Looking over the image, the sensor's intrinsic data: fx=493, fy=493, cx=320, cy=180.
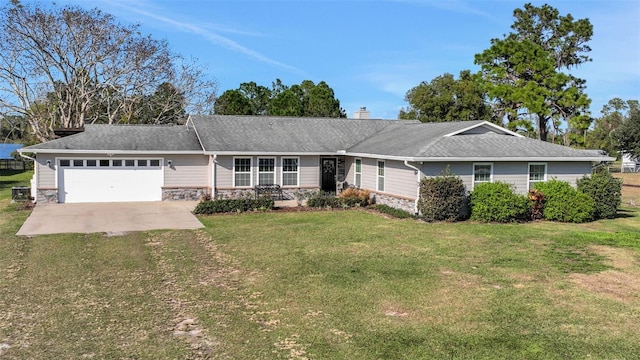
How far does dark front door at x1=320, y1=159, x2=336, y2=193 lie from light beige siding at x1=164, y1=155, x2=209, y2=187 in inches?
217

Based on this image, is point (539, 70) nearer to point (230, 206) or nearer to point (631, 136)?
point (631, 136)

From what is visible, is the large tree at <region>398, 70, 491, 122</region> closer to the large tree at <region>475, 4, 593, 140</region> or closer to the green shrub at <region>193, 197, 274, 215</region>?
the large tree at <region>475, 4, 593, 140</region>

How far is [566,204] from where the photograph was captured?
17.1 metres

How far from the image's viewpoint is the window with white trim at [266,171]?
2177 cm

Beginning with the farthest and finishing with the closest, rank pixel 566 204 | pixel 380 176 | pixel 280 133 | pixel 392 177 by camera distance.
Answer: pixel 280 133, pixel 380 176, pixel 392 177, pixel 566 204

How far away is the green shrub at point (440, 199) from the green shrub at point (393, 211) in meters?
0.84

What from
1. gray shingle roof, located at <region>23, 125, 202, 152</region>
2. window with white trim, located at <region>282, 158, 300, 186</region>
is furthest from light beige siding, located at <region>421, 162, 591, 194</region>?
gray shingle roof, located at <region>23, 125, 202, 152</region>

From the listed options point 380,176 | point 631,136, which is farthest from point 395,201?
point 631,136

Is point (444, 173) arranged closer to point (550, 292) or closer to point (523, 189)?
point (523, 189)

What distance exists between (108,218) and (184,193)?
212 inches

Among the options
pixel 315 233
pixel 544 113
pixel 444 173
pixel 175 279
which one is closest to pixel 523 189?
pixel 444 173

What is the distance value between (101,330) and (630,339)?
7046mm

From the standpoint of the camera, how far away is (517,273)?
9852mm

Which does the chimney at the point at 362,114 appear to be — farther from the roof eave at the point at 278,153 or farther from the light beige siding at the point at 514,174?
the light beige siding at the point at 514,174
